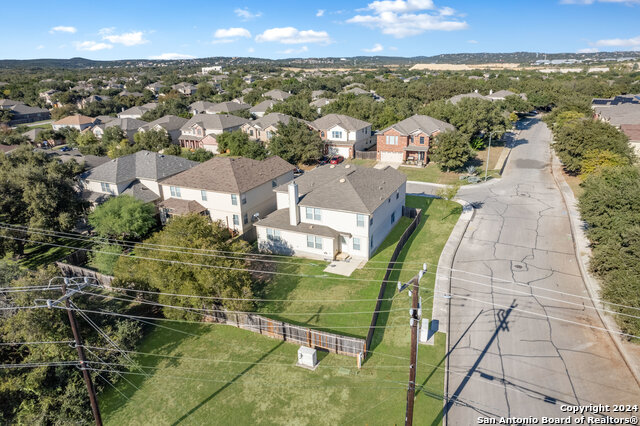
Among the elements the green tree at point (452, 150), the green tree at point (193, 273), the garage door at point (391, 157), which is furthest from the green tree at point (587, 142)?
the green tree at point (193, 273)

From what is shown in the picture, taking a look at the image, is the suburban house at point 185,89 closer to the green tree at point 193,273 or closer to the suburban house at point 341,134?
the suburban house at point 341,134

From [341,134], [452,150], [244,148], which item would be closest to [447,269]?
[452,150]

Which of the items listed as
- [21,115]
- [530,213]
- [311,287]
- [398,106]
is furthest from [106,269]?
[21,115]

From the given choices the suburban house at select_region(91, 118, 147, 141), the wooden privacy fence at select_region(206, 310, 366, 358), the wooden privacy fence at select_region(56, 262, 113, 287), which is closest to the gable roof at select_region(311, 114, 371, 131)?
the suburban house at select_region(91, 118, 147, 141)

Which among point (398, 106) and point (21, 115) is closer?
point (398, 106)

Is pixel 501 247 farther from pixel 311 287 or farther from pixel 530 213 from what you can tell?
pixel 311 287

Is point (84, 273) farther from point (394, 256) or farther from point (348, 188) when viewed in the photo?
point (394, 256)

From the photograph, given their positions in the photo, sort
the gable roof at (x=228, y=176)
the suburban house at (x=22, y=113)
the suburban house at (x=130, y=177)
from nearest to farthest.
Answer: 1. the gable roof at (x=228, y=176)
2. the suburban house at (x=130, y=177)
3. the suburban house at (x=22, y=113)
